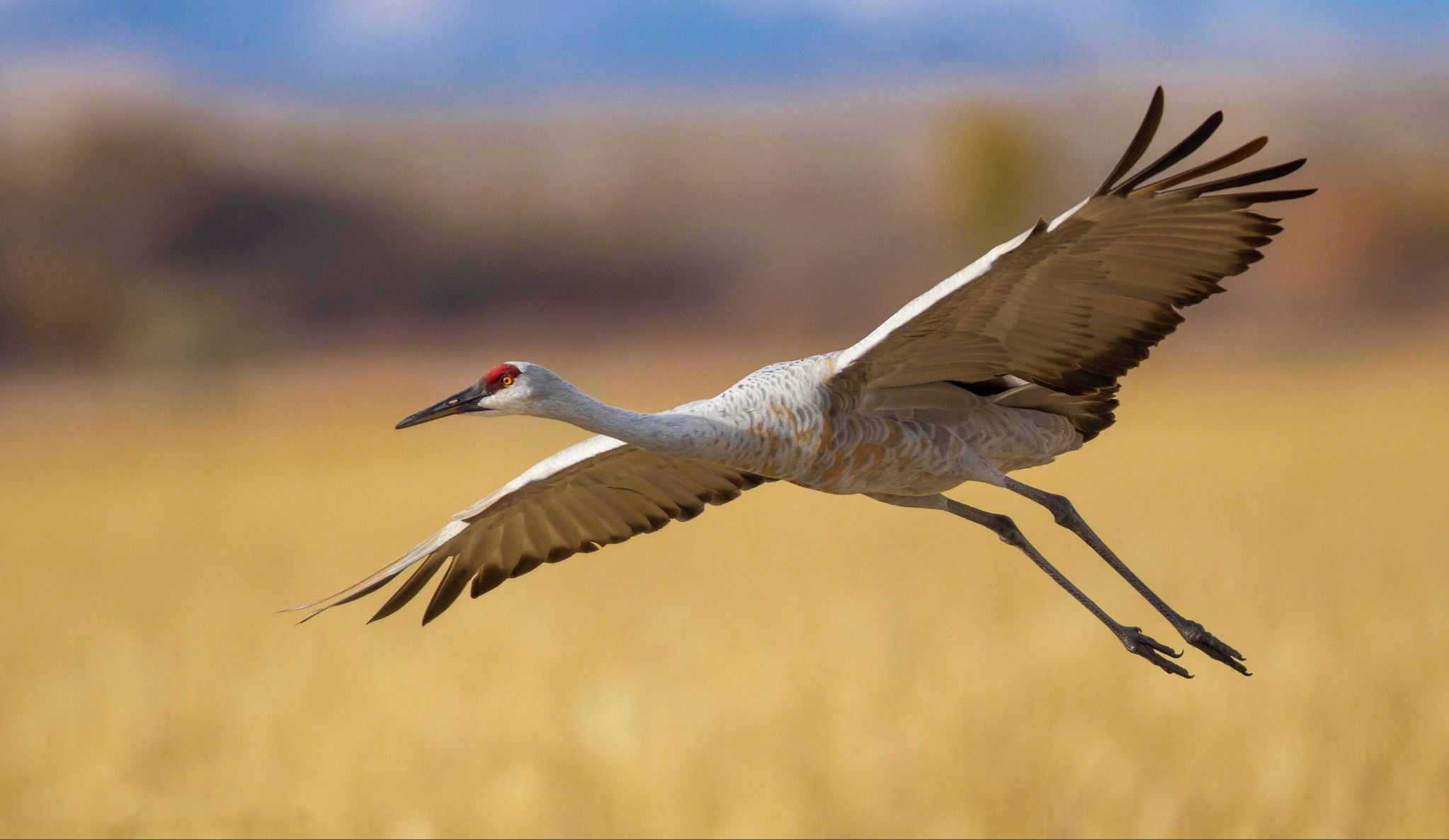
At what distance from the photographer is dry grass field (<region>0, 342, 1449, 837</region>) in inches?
481

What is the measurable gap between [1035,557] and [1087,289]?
1.17m

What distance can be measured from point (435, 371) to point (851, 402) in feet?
164

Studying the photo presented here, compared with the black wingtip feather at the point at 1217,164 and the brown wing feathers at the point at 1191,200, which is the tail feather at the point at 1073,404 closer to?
the brown wing feathers at the point at 1191,200

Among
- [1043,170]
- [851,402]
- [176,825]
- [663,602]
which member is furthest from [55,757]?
[1043,170]

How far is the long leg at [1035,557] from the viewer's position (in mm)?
5070

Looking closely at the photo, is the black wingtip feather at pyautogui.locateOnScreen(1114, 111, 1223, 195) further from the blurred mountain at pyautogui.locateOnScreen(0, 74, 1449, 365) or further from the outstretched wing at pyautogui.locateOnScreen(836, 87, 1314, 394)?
the blurred mountain at pyautogui.locateOnScreen(0, 74, 1449, 365)

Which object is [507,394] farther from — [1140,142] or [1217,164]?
[1217,164]

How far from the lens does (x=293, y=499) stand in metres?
24.7

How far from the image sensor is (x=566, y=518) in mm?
6523

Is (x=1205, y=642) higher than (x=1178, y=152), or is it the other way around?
(x=1178, y=152)

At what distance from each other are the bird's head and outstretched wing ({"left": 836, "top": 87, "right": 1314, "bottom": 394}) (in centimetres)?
105

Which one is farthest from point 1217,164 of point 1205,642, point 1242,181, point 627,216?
point 627,216

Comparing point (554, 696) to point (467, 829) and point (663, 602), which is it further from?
point (663, 602)

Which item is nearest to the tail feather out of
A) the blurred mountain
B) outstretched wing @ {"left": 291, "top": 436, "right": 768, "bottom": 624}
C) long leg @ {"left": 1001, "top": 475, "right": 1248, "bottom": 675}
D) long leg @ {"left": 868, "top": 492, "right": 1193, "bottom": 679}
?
long leg @ {"left": 1001, "top": 475, "right": 1248, "bottom": 675}
